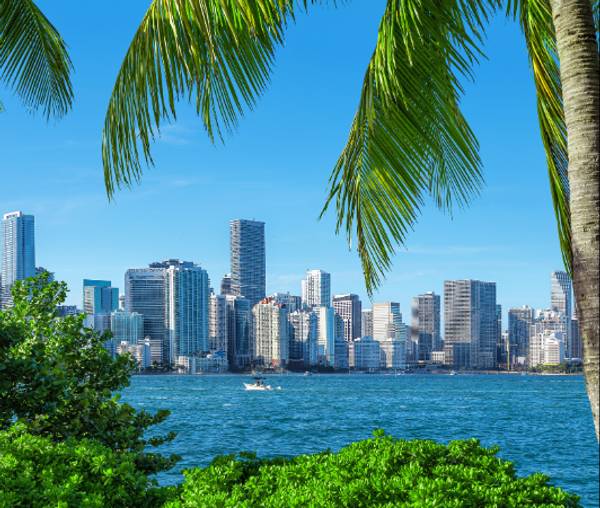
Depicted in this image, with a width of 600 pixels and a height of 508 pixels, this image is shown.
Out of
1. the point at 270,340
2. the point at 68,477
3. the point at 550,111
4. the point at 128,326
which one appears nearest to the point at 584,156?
the point at 550,111

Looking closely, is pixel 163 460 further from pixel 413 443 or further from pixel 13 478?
pixel 413 443

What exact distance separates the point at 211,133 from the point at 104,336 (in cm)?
601

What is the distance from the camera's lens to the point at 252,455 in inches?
288

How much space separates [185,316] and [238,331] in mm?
12375

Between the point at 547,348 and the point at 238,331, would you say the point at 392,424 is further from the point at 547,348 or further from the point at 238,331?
the point at 238,331

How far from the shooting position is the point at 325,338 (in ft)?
591

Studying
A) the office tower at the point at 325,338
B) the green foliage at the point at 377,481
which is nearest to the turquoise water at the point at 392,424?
the green foliage at the point at 377,481

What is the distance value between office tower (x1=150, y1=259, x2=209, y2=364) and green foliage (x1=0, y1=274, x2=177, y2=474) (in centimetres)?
16366

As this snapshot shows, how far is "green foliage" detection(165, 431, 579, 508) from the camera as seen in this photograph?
552 cm

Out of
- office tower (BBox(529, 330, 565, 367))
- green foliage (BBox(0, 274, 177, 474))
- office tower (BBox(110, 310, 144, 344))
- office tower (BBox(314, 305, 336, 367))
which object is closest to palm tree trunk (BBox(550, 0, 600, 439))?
green foliage (BBox(0, 274, 177, 474))

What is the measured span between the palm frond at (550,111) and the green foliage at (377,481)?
1714mm

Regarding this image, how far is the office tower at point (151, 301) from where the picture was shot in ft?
573

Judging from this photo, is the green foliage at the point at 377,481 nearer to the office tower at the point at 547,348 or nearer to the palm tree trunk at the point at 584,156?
the palm tree trunk at the point at 584,156

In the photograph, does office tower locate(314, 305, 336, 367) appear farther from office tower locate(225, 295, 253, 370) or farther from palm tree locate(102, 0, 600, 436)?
palm tree locate(102, 0, 600, 436)
